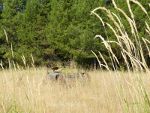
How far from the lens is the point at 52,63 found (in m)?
25.3

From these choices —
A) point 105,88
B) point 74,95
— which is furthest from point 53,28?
point 105,88

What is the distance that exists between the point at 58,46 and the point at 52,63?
75.6 inches

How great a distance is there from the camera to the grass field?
3.00 meters

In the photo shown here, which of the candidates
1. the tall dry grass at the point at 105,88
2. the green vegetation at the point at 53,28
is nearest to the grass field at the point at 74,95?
the tall dry grass at the point at 105,88

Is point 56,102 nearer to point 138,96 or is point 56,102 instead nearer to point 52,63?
point 138,96

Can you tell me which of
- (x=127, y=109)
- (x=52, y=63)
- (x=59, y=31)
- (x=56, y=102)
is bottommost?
(x=52, y=63)

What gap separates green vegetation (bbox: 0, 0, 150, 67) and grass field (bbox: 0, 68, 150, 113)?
10.2 metres

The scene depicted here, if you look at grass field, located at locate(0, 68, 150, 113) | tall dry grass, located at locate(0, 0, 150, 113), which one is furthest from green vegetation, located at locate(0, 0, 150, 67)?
tall dry grass, located at locate(0, 0, 150, 113)

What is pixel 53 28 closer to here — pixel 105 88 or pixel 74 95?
pixel 74 95

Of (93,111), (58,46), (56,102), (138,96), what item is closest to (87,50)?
(58,46)

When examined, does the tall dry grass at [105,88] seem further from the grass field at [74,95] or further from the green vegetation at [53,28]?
the green vegetation at [53,28]

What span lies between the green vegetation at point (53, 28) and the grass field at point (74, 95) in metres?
10.2

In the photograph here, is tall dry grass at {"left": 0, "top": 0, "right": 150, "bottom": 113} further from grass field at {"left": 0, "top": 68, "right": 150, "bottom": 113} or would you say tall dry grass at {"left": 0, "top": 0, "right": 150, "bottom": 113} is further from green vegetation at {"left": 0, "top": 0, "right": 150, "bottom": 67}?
green vegetation at {"left": 0, "top": 0, "right": 150, "bottom": 67}

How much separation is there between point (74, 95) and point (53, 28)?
14.5 m
